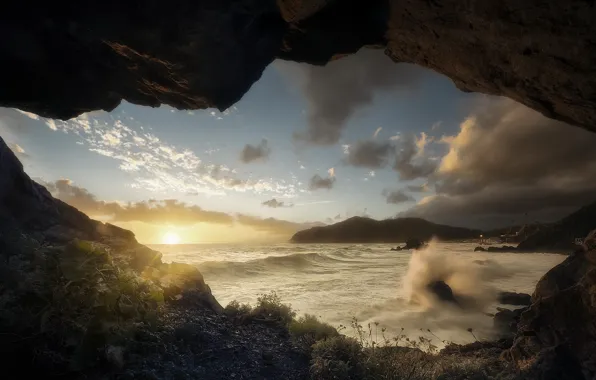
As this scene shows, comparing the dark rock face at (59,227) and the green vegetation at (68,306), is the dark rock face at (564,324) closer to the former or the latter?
→ the dark rock face at (59,227)

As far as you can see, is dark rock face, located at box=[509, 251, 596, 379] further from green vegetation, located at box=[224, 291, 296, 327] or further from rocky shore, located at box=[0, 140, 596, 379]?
green vegetation, located at box=[224, 291, 296, 327]

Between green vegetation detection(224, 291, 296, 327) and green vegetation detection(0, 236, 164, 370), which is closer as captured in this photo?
green vegetation detection(0, 236, 164, 370)

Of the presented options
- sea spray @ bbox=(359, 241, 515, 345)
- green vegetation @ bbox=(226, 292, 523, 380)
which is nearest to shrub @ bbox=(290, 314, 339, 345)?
green vegetation @ bbox=(226, 292, 523, 380)

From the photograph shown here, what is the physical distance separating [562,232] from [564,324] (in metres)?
81.6

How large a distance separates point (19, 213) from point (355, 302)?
671 inches

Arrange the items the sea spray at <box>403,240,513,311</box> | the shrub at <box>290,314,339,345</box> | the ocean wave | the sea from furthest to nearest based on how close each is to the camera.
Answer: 1. the ocean wave
2. the sea spray at <box>403,240,513,311</box>
3. the sea
4. the shrub at <box>290,314,339,345</box>

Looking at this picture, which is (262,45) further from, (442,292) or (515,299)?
(515,299)

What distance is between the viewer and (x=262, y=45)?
864cm

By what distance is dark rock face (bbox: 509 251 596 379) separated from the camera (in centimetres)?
612

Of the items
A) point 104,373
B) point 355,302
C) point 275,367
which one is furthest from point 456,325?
point 104,373

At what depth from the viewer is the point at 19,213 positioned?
366 inches

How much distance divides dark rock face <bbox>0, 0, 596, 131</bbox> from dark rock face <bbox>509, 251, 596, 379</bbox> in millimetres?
3428

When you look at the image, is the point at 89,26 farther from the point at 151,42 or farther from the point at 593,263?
the point at 593,263

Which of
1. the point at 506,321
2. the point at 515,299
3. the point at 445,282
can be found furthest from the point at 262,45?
the point at 445,282
